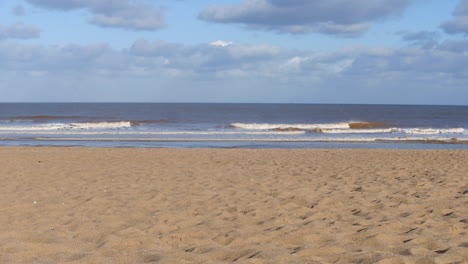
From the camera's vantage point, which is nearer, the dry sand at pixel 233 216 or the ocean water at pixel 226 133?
the dry sand at pixel 233 216

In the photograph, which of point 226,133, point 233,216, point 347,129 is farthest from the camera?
point 347,129

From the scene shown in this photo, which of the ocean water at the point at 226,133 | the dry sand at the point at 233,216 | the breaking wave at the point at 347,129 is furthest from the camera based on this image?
the breaking wave at the point at 347,129

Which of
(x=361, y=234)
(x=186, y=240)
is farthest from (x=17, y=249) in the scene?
(x=361, y=234)

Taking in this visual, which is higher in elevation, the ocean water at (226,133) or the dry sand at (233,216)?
the ocean water at (226,133)

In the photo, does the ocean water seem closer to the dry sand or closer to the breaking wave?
the breaking wave

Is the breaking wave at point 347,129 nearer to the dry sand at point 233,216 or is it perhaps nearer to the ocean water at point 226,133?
the ocean water at point 226,133

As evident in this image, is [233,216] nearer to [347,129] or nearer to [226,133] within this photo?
[226,133]

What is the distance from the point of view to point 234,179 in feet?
30.8

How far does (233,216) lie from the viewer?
596 cm

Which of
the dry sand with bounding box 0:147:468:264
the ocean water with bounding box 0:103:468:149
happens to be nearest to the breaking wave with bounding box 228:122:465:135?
the ocean water with bounding box 0:103:468:149

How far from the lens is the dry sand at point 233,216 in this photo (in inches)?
167

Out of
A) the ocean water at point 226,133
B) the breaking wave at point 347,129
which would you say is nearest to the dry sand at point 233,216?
the ocean water at point 226,133

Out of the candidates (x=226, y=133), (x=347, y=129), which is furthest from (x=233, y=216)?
(x=347, y=129)

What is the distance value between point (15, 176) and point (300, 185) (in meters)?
6.07
